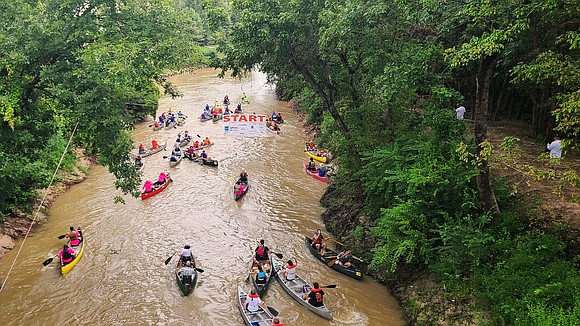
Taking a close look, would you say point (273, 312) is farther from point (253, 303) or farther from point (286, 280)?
point (286, 280)

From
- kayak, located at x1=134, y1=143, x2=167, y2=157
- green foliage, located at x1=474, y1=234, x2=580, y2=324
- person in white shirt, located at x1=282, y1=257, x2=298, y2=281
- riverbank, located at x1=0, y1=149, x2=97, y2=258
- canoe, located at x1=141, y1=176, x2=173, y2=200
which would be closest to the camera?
green foliage, located at x1=474, y1=234, x2=580, y2=324

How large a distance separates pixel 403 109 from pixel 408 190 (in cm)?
418

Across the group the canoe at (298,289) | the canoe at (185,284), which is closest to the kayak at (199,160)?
the canoe at (185,284)

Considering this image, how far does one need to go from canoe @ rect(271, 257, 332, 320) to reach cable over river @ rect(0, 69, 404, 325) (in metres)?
0.21

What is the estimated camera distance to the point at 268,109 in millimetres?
41625

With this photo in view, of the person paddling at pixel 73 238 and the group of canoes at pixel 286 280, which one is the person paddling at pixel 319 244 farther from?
the person paddling at pixel 73 238

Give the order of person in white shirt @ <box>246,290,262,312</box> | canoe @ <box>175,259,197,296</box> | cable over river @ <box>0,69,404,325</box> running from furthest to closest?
1. canoe @ <box>175,259,197,296</box>
2. cable over river @ <box>0,69,404,325</box>
3. person in white shirt @ <box>246,290,262,312</box>

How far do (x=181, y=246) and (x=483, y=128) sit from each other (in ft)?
39.6

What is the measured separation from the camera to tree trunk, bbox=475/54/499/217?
10648 mm

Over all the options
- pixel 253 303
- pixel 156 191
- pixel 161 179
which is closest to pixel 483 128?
pixel 253 303

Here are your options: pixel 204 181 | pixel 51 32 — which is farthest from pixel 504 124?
pixel 51 32

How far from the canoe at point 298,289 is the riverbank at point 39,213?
811cm

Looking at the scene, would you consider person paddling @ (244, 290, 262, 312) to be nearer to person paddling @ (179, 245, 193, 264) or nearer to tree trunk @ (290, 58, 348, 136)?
person paddling @ (179, 245, 193, 264)

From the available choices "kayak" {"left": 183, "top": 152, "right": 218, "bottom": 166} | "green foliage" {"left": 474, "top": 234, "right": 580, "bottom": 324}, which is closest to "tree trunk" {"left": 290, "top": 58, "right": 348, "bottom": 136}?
"green foliage" {"left": 474, "top": 234, "right": 580, "bottom": 324}
